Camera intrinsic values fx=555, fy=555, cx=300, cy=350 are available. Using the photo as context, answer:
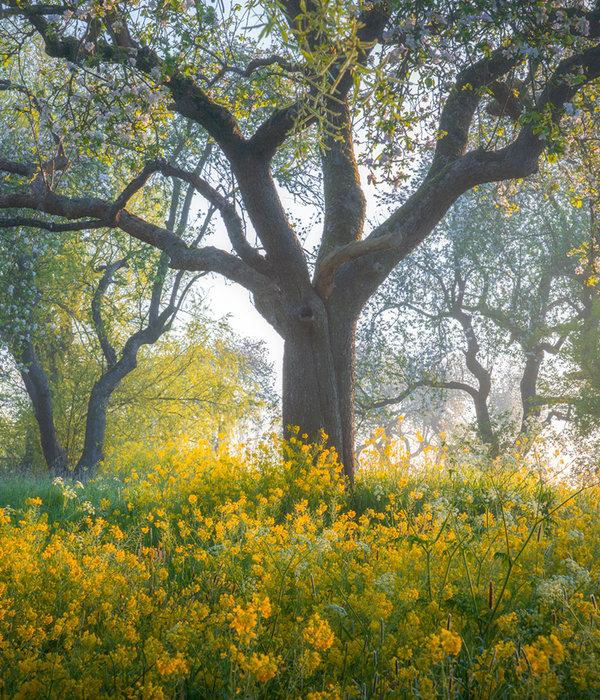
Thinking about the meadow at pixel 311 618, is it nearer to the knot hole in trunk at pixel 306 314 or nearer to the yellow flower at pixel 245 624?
the yellow flower at pixel 245 624

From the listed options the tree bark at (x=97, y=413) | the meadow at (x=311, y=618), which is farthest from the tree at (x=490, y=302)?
the meadow at (x=311, y=618)

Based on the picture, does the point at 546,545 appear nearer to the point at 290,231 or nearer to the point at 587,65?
the point at 290,231

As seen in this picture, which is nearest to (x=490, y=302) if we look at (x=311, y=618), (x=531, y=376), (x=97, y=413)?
(x=531, y=376)

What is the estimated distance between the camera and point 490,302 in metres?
17.5

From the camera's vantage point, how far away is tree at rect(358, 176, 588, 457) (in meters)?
16.0

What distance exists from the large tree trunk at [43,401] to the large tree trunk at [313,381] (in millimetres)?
8526

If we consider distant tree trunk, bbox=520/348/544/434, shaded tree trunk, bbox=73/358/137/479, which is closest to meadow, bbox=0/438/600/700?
shaded tree trunk, bbox=73/358/137/479

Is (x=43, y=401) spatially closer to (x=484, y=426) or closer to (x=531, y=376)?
(x=484, y=426)

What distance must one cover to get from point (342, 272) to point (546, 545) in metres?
4.80

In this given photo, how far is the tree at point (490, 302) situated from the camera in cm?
1600

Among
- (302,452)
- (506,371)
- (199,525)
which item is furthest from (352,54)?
(506,371)

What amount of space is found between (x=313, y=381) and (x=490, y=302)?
40.1 feet

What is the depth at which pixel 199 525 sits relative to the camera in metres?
5.32

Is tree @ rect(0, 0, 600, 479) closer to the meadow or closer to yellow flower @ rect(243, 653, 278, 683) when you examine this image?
the meadow
